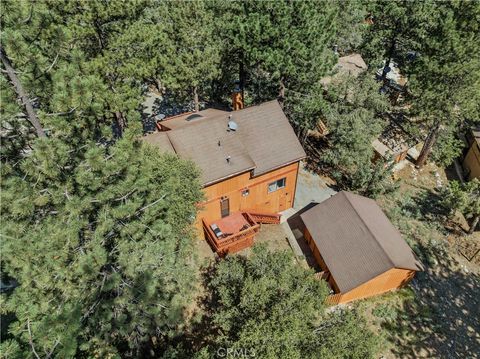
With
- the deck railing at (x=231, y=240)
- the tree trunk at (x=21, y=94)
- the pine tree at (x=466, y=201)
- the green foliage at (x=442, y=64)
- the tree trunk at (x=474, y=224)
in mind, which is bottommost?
the tree trunk at (x=474, y=224)

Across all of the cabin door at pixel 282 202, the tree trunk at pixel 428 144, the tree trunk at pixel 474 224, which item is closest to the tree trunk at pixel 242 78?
the cabin door at pixel 282 202

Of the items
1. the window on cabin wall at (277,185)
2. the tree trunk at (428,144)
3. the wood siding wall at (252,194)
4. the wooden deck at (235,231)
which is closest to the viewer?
the wooden deck at (235,231)

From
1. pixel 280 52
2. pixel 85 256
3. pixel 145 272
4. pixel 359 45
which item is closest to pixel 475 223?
pixel 280 52

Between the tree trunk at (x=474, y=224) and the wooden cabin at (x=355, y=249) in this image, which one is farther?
the tree trunk at (x=474, y=224)

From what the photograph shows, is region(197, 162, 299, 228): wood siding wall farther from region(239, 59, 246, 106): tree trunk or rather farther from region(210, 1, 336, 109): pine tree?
region(239, 59, 246, 106): tree trunk

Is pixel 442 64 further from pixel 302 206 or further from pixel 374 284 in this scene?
pixel 374 284

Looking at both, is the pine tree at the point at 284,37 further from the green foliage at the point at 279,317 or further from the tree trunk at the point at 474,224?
the tree trunk at the point at 474,224

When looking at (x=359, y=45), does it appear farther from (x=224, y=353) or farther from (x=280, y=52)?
(x=224, y=353)
